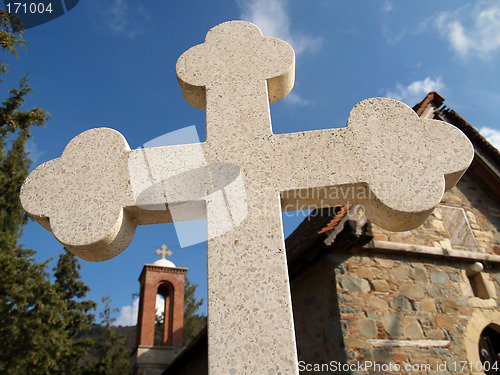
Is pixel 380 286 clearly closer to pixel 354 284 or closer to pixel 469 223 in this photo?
pixel 354 284

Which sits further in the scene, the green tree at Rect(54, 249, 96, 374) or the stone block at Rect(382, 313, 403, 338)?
the green tree at Rect(54, 249, 96, 374)

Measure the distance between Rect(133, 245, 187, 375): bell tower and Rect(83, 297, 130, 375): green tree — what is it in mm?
1939

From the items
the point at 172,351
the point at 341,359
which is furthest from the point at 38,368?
the point at 341,359

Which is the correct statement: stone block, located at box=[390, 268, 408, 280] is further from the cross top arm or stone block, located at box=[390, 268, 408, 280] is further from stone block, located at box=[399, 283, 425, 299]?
the cross top arm

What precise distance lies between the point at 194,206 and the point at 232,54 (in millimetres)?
885

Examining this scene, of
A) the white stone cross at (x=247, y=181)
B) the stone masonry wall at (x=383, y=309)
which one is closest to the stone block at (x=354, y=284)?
the stone masonry wall at (x=383, y=309)

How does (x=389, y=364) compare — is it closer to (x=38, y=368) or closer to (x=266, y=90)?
Result: (x=266, y=90)

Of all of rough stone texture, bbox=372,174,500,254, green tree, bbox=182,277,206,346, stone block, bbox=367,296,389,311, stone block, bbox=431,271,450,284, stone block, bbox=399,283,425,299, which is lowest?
stone block, bbox=367,296,389,311

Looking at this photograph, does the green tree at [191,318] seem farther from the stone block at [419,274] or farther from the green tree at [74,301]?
the stone block at [419,274]

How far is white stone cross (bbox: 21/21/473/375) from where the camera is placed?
1578 mm

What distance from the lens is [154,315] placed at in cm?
1402

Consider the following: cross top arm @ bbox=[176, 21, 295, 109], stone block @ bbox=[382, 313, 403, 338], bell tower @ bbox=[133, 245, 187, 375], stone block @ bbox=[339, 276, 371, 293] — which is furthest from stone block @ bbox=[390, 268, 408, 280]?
bell tower @ bbox=[133, 245, 187, 375]

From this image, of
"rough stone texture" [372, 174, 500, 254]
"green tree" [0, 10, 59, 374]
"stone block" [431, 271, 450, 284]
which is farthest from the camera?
"green tree" [0, 10, 59, 374]

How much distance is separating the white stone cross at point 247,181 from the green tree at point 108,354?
47.7 ft
